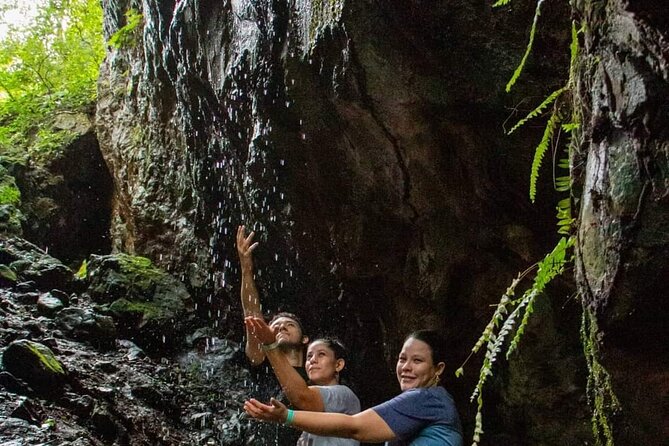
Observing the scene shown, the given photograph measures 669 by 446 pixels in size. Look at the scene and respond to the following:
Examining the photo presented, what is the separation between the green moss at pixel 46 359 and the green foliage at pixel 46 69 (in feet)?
27.7

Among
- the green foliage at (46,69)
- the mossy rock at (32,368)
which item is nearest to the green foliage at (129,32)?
the green foliage at (46,69)

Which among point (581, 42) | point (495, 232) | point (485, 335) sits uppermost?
point (581, 42)

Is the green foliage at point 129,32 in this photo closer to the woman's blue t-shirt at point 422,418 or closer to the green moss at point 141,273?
the green moss at point 141,273

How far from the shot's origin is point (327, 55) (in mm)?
5906

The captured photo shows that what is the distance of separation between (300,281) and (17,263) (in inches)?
183

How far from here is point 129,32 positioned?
12.0 metres

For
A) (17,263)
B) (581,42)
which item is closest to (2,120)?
(17,263)

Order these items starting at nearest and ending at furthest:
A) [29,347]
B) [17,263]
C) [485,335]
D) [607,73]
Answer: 1. [607,73]
2. [485,335]
3. [29,347]
4. [17,263]

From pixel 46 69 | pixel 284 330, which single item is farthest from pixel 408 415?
pixel 46 69

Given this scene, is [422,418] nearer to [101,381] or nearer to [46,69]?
[101,381]

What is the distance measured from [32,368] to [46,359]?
0.23 m

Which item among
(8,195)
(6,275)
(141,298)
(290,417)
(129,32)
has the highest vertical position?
(129,32)

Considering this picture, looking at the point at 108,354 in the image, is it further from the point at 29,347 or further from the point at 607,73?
the point at 607,73

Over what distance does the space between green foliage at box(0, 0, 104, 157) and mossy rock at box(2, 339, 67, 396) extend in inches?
342
